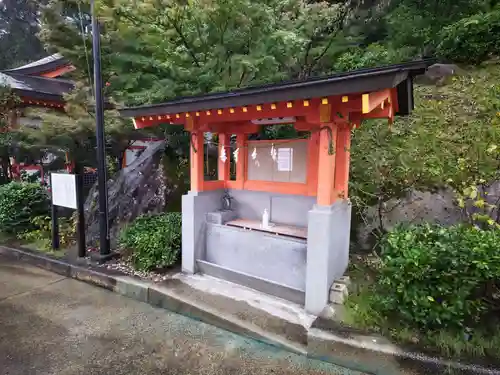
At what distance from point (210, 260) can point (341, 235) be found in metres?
2.38

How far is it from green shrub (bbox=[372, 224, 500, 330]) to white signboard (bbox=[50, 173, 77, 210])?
5.92 meters

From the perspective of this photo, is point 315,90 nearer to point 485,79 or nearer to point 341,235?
point 341,235

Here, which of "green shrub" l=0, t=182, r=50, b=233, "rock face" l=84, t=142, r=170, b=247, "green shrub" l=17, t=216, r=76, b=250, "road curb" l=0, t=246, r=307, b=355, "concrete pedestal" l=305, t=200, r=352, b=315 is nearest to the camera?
"road curb" l=0, t=246, r=307, b=355

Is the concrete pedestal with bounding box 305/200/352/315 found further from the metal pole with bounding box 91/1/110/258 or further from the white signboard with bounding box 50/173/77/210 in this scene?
the white signboard with bounding box 50/173/77/210

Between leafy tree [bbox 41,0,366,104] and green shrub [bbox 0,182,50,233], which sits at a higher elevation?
leafy tree [bbox 41,0,366,104]

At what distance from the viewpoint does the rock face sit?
724cm

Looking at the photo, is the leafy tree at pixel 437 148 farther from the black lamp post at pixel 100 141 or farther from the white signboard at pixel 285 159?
the black lamp post at pixel 100 141

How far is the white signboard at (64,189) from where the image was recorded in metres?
5.93

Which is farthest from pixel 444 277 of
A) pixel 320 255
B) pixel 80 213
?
pixel 80 213

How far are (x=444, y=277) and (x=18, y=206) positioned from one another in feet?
30.2

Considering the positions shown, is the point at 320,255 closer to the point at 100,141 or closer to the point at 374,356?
the point at 374,356

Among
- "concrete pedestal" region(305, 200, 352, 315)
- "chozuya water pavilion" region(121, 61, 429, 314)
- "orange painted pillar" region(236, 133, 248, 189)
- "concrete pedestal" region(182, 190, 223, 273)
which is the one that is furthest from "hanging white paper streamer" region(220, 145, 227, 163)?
"concrete pedestal" region(305, 200, 352, 315)

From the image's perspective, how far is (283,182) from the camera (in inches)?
202

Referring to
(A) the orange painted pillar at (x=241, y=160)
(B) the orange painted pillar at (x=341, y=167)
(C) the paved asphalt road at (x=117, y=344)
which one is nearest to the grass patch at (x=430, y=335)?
(C) the paved asphalt road at (x=117, y=344)
